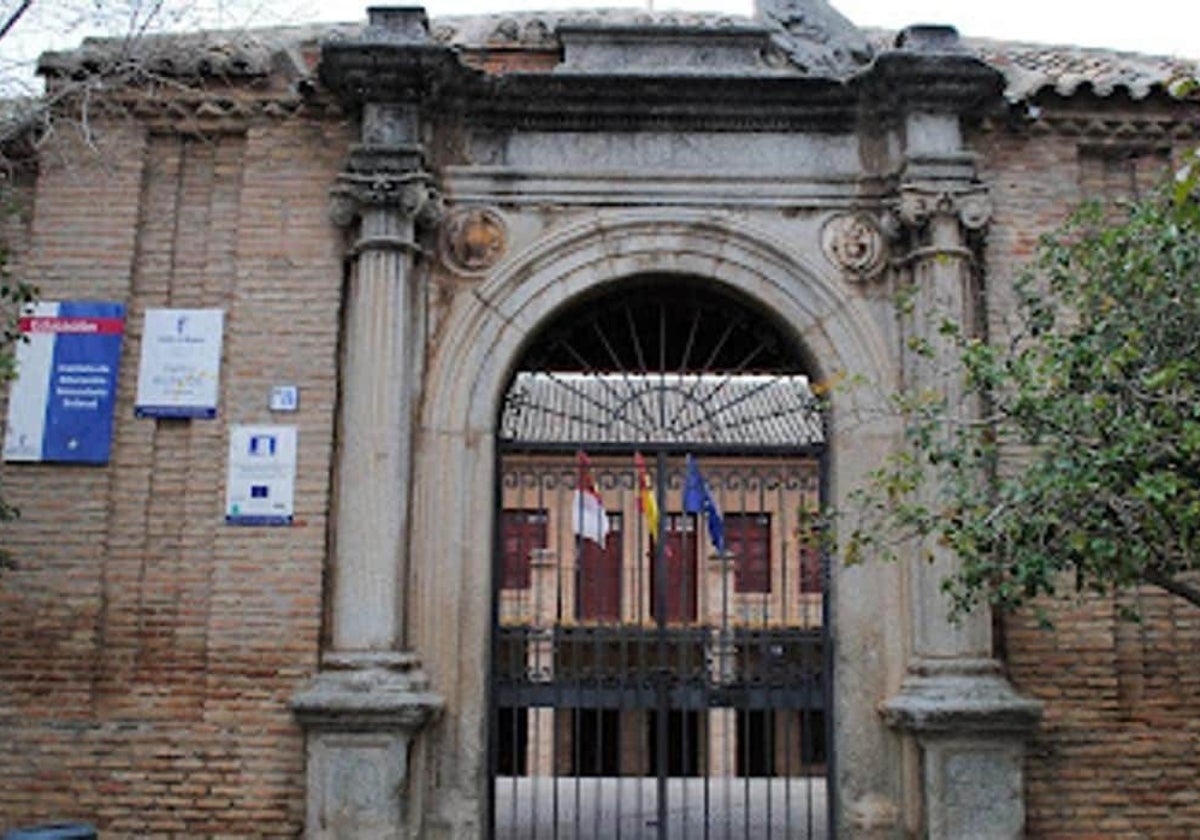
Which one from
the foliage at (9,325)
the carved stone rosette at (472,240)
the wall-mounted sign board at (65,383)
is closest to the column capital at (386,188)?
the carved stone rosette at (472,240)

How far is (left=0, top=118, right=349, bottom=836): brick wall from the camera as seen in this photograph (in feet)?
22.1

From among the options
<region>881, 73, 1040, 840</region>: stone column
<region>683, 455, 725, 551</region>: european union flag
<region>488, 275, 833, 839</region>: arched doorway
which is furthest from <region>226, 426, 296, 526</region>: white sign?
<region>881, 73, 1040, 840</region>: stone column

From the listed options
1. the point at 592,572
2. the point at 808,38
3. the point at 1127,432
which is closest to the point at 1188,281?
the point at 1127,432

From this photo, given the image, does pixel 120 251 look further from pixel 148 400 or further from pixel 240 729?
pixel 240 729

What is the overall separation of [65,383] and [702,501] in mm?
3913

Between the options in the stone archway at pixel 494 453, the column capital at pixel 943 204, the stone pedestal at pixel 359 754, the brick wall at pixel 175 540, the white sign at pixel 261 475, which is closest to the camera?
the stone pedestal at pixel 359 754

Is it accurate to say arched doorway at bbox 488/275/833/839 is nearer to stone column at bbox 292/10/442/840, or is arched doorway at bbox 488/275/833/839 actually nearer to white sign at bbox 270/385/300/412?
stone column at bbox 292/10/442/840

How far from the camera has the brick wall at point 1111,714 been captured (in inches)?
269

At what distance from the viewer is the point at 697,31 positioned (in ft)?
25.5

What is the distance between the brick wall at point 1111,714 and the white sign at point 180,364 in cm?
465

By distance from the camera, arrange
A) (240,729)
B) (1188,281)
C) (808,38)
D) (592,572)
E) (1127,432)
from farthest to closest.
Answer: (592,572) → (808,38) → (240,729) → (1188,281) → (1127,432)

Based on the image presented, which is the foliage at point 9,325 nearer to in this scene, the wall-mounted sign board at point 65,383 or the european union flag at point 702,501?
the wall-mounted sign board at point 65,383

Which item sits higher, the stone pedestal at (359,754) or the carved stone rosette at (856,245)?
the carved stone rosette at (856,245)

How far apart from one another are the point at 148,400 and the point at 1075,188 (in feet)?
18.9
